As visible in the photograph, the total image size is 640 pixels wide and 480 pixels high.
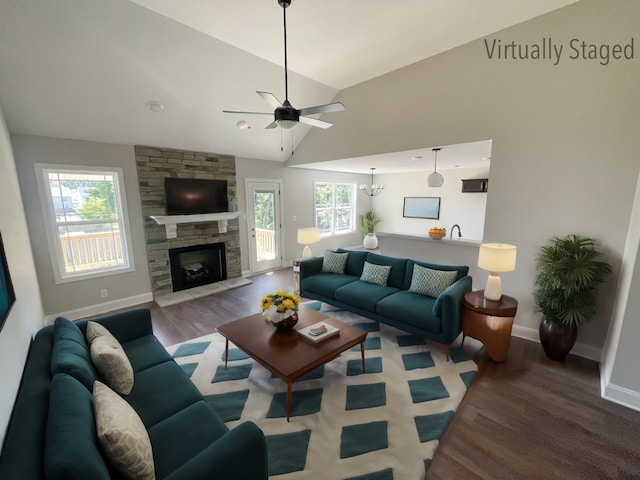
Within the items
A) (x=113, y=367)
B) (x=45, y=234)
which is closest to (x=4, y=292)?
(x=113, y=367)

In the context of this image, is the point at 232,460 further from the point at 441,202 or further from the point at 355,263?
the point at 441,202

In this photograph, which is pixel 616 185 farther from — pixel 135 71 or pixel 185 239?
pixel 185 239

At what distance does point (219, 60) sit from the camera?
3299mm

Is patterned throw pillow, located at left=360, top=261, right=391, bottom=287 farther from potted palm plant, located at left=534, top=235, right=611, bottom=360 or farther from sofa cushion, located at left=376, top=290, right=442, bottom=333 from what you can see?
potted palm plant, located at left=534, top=235, right=611, bottom=360

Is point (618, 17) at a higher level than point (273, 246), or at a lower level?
higher

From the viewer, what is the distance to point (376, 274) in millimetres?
3797

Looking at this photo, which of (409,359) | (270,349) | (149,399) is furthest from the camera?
(409,359)

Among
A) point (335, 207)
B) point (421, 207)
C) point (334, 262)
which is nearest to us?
point (334, 262)

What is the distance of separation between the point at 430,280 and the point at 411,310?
55cm

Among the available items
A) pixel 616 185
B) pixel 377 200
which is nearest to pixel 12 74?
pixel 616 185

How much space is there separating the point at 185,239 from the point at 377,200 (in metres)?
5.86

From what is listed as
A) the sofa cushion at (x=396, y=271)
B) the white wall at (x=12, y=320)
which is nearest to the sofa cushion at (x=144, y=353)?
the white wall at (x=12, y=320)

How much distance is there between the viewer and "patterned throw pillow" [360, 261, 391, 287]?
3.75m

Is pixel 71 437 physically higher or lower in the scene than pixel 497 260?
lower
